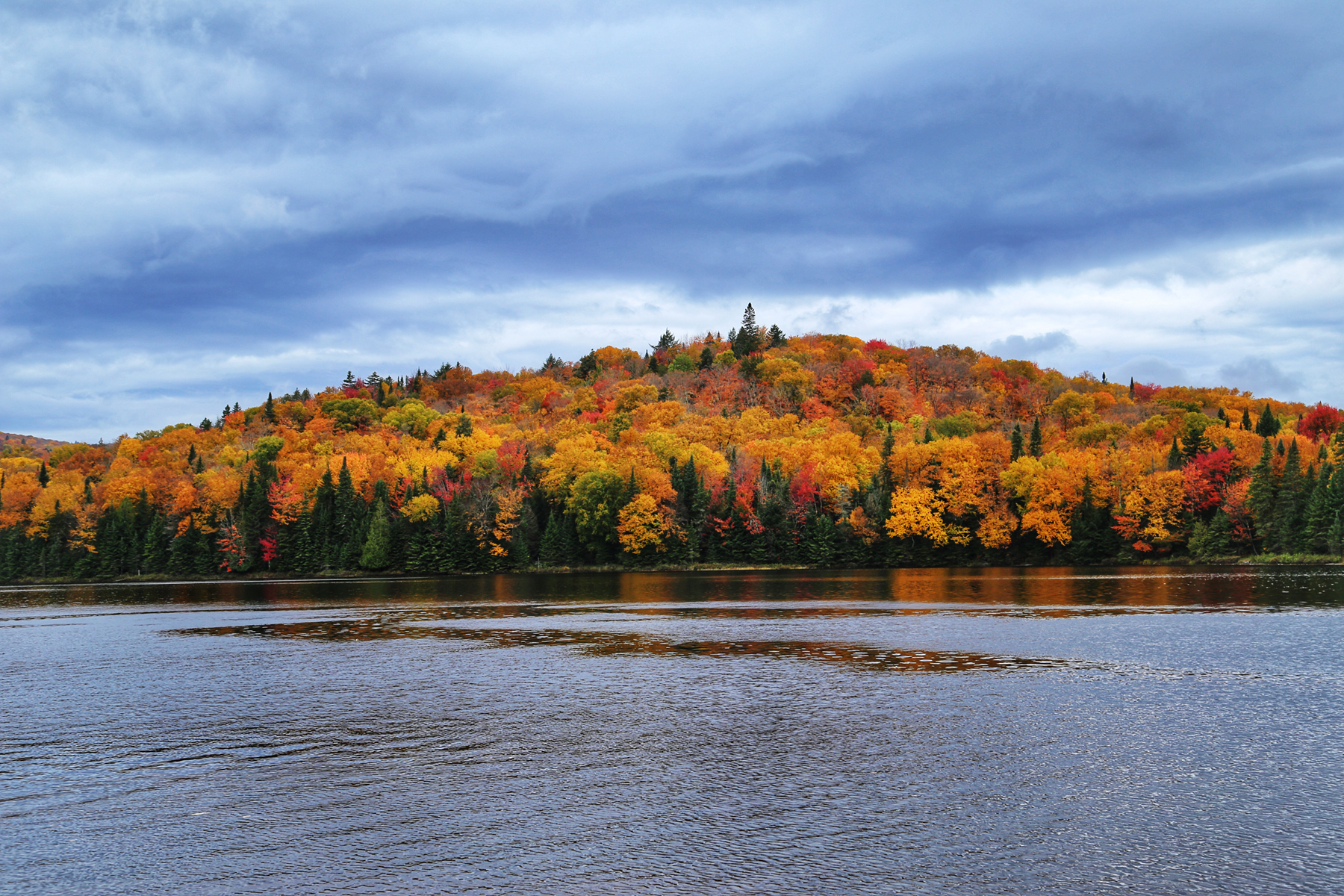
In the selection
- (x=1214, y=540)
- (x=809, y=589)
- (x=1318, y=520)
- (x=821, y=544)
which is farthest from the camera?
(x=821, y=544)

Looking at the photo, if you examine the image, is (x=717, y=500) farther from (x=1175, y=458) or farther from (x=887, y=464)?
(x=1175, y=458)

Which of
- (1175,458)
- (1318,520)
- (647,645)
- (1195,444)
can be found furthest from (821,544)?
(647,645)

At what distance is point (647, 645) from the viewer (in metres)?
40.3

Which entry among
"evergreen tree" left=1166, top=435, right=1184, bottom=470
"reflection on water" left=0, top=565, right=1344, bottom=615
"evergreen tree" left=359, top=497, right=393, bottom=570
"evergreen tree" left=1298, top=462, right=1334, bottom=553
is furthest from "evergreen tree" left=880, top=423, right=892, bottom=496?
"evergreen tree" left=359, top=497, right=393, bottom=570

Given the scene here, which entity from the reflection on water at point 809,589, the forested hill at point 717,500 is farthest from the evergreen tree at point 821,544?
the reflection on water at point 809,589

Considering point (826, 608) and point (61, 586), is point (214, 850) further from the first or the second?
point (61, 586)

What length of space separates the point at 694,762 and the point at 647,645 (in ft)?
67.7

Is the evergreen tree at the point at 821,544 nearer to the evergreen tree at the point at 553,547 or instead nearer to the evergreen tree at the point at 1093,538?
the evergreen tree at the point at 1093,538

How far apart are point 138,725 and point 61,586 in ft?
426

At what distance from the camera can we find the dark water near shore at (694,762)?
543 inches

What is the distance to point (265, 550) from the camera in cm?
14162

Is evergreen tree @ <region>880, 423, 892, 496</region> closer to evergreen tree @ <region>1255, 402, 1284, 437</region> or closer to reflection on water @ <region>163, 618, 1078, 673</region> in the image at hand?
evergreen tree @ <region>1255, 402, 1284, 437</region>

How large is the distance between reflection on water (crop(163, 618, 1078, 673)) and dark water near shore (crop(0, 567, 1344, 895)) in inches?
14.3

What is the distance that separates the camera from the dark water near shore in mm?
13797
